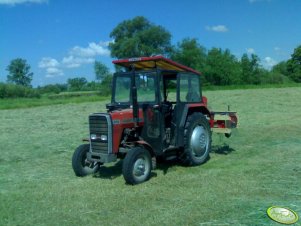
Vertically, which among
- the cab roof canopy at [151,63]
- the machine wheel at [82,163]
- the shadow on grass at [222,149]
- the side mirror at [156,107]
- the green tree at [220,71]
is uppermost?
the green tree at [220,71]

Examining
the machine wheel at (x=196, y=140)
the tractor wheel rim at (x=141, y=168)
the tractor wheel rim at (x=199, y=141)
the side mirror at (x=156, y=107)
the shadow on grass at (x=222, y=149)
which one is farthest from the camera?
the shadow on grass at (x=222, y=149)

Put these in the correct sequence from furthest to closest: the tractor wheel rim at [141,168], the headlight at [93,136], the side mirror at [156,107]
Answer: the side mirror at [156,107] < the headlight at [93,136] < the tractor wheel rim at [141,168]

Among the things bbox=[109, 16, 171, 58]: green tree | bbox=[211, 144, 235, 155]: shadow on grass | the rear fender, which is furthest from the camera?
bbox=[109, 16, 171, 58]: green tree

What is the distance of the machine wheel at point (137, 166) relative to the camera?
21.9ft

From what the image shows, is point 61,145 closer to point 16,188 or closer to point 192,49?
point 16,188

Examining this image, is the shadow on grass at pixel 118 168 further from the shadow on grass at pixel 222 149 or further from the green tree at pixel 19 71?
the green tree at pixel 19 71

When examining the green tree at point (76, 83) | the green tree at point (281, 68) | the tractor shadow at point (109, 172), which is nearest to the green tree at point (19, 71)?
the green tree at point (76, 83)

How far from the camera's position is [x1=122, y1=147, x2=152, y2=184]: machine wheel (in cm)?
666

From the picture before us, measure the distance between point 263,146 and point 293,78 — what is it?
236ft

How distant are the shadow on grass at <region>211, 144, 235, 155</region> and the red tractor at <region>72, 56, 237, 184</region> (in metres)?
1.16

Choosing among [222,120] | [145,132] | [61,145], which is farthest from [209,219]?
[61,145]

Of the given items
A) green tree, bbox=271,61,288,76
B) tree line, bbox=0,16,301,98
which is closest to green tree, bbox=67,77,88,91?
tree line, bbox=0,16,301,98

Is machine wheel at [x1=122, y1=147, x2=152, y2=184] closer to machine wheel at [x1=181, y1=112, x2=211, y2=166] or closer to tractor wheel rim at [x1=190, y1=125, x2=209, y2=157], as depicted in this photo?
machine wheel at [x1=181, y1=112, x2=211, y2=166]

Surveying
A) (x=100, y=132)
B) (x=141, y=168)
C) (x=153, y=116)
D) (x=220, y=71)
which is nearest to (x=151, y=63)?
(x=153, y=116)
